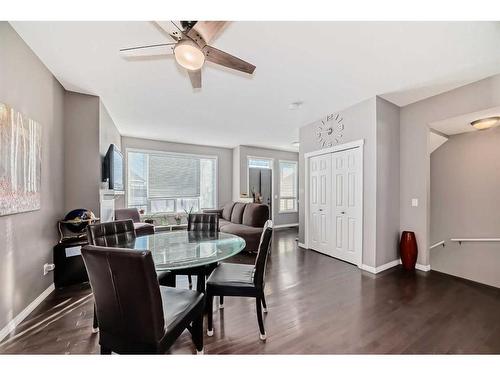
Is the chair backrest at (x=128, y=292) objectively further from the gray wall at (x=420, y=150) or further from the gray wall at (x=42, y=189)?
the gray wall at (x=420, y=150)

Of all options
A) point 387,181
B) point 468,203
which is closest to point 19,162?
point 387,181

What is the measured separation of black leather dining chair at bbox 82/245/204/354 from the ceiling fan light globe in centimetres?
134

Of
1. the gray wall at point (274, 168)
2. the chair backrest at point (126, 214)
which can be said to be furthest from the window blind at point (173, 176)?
the gray wall at point (274, 168)

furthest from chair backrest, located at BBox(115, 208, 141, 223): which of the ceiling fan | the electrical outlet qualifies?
the ceiling fan

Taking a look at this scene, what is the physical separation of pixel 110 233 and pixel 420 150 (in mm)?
4242

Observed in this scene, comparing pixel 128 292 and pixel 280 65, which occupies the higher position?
pixel 280 65

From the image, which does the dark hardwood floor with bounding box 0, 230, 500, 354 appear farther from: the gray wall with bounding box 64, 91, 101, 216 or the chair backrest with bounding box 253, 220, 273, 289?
the gray wall with bounding box 64, 91, 101, 216

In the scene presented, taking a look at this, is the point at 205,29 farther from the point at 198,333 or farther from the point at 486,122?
the point at 486,122

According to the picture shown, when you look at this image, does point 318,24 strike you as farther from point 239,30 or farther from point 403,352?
point 403,352

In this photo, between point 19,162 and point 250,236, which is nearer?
point 19,162

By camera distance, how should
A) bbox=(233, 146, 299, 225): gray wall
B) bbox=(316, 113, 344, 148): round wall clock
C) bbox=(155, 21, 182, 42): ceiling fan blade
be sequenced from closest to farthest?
bbox=(155, 21, 182, 42): ceiling fan blade
bbox=(316, 113, 344, 148): round wall clock
bbox=(233, 146, 299, 225): gray wall

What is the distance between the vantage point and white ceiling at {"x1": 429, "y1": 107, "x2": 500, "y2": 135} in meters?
2.66

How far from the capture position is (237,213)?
16.5 feet
